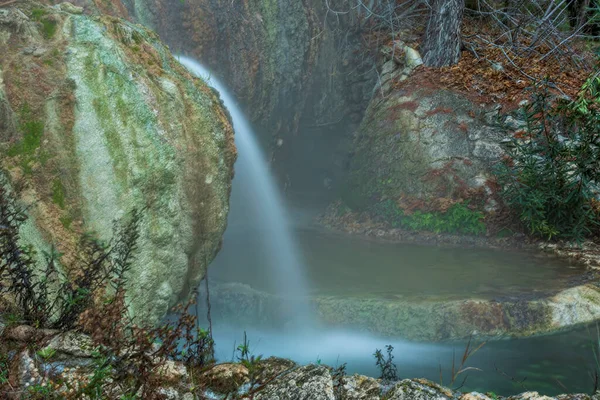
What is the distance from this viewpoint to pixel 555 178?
24.5 ft

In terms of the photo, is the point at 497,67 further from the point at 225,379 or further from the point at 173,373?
the point at 173,373

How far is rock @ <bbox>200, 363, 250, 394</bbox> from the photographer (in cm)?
245

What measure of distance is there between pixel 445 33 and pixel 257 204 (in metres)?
4.67

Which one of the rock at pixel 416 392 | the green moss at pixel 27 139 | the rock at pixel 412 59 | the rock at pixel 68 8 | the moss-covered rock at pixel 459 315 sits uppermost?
the rock at pixel 412 59

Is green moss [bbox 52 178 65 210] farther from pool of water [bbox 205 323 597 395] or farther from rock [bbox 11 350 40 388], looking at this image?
rock [bbox 11 350 40 388]

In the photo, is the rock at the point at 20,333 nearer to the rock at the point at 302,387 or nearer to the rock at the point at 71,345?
the rock at the point at 71,345

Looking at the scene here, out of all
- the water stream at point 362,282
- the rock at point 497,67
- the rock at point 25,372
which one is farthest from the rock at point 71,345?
the rock at point 497,67

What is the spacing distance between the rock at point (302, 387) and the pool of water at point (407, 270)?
378cm

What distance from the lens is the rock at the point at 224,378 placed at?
8.02 ft

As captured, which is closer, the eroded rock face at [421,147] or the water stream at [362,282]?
the water stream at [362,282]

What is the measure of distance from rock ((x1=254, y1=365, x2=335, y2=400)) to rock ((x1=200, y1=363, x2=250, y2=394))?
0.36 ft

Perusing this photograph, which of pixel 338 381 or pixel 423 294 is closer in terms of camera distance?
pixel 338 381

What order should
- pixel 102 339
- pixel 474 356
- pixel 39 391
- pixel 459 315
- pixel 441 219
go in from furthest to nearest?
pixel 441 219
pixel 459 315
pixel 474 356
pixel 102 339
pixel 39 391

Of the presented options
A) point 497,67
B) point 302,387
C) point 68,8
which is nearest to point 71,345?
point 302,387
